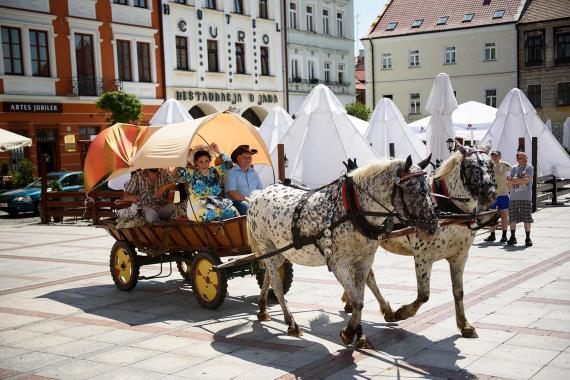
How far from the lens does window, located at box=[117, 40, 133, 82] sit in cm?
3144

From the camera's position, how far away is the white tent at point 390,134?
861 inches

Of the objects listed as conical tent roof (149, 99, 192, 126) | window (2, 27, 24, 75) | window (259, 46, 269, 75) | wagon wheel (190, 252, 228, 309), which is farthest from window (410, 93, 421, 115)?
wagon wheel (190, 252, 228, 309)

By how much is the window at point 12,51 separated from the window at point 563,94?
33866mm

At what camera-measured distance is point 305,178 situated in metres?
16.8

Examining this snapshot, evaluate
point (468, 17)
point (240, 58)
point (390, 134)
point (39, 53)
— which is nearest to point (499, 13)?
point (468, 17)

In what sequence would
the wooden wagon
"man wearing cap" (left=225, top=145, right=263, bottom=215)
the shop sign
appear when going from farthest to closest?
the shop sign → "man wearing cap" (left=225, top=145, right=263, bottom=215) → the wooden wagon

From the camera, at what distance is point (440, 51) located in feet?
159

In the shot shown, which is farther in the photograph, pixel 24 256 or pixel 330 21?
pixel 330 21

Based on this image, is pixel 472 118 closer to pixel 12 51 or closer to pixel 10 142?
pixel 10 142

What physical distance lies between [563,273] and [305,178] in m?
8.08

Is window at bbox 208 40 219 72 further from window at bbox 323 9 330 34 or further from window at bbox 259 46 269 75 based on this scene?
window at bbox 323 9 330 34

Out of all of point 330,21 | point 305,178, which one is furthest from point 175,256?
point 330,21

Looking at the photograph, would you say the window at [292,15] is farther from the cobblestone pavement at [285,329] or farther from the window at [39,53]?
the cobblestone pavement at [285,329]

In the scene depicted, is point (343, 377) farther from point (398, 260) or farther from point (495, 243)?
point (495, 243)
